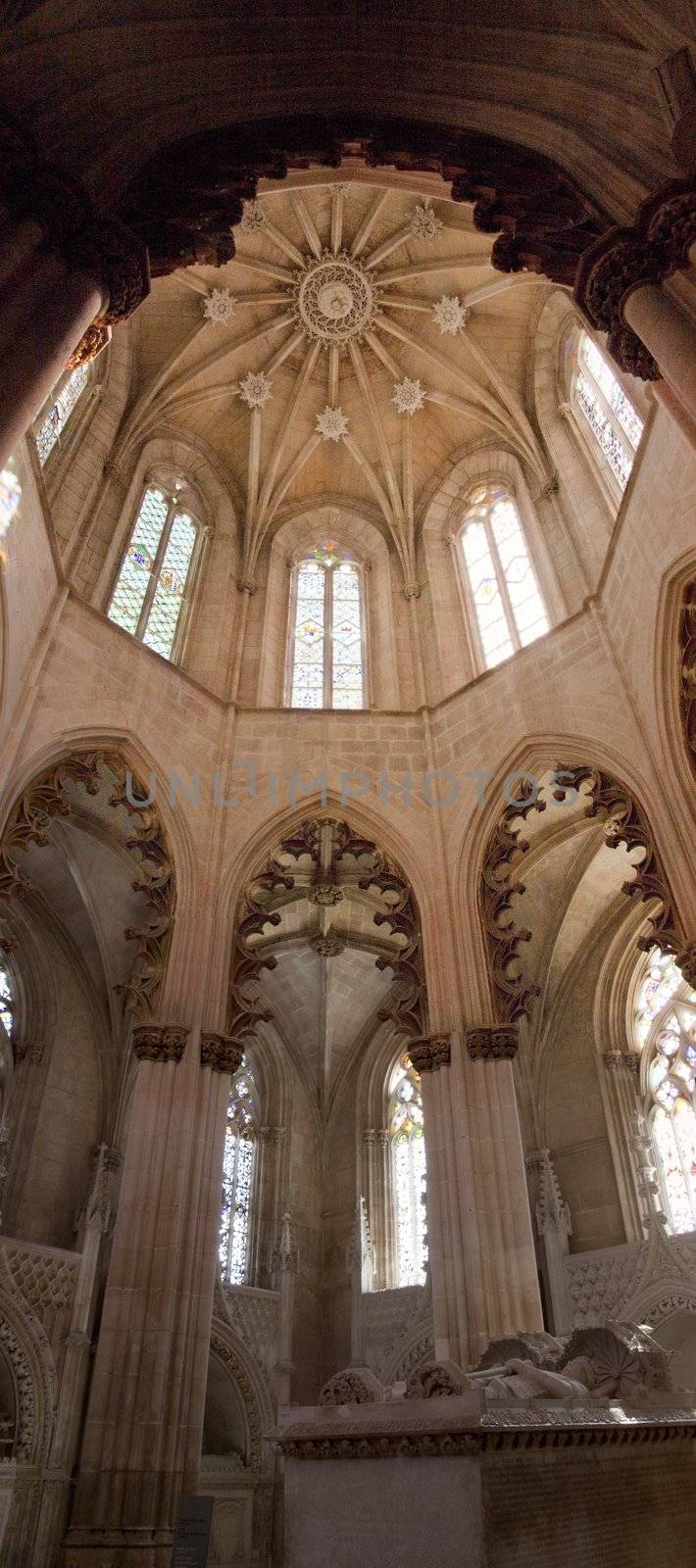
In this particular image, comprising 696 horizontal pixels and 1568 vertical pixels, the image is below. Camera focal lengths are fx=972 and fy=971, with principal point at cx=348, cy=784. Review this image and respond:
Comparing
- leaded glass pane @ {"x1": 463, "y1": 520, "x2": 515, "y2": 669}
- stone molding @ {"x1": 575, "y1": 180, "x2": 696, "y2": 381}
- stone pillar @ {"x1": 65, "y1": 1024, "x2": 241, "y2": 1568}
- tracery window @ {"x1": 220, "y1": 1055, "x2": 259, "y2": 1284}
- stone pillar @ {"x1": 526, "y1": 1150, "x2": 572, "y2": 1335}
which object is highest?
leaded glass pane @ {"x1": 463, "y1": 520, "x2": 515, "y2": 669}

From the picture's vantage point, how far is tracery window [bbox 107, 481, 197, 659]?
13227mm

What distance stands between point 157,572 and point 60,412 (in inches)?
98.4

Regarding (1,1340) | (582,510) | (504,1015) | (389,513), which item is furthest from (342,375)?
(1,1340)

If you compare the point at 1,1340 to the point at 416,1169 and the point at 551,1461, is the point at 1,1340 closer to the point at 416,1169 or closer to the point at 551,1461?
the point at 416,1169

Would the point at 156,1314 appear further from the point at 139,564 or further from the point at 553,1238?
the point at 139,564

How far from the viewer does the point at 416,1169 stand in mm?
16453

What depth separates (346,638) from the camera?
48.8ft

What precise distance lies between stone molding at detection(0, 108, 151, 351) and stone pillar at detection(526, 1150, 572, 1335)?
12092 millimetres

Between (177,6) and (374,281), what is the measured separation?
759cm

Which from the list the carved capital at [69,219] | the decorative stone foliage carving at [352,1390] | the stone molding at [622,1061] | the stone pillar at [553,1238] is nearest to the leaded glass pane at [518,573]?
the stone molding at [622,1061]

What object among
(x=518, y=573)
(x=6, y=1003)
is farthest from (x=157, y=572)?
(x=6, y=1003)

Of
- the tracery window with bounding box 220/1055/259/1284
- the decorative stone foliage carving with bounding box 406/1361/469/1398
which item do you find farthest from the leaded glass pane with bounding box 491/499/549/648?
the decorative stone foliage carving with bounding box 406/1361/469/1398

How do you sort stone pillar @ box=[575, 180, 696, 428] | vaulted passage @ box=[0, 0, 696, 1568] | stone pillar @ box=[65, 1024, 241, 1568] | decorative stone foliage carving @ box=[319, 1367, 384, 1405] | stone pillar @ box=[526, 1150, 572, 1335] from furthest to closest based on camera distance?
stone pillar @ box=[526, 1150, 572, 1335] → stone pillar @ box=[65, 1024, 241, 1568] → vaulted passage @ box=[0, 0, 696, 1568] → stone pillar @ box=[575, 180, 696, 428] → decorative stone foliage carving @ box=[319, 1367, 384, 1405]

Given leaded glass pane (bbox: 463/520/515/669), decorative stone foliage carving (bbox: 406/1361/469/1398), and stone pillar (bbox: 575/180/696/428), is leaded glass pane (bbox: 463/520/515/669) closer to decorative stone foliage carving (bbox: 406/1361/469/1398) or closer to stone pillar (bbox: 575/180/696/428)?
stone pillar (bbox: 575/180/696/428)
